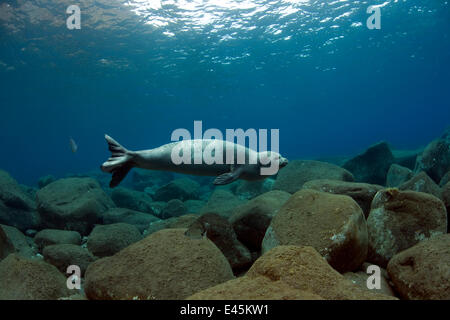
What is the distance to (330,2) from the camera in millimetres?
19484

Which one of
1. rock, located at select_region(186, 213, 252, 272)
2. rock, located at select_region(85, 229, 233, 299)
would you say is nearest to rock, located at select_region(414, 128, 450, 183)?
rock, located at select_region(186, 213, 252, 272)

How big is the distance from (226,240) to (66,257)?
8.07 feet

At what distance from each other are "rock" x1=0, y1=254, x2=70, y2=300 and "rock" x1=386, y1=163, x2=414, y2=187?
22.7 ft

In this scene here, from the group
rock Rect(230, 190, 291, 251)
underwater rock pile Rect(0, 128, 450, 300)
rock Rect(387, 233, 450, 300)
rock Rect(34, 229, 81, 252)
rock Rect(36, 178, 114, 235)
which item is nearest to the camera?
underwater rock pile Rect(0, 128, 450, 300)

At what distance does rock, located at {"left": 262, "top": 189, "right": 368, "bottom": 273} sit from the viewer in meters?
2.79

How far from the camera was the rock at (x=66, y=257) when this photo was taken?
13.3 ft

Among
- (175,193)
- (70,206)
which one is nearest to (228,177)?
(70,206)

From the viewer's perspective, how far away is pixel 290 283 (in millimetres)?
1995

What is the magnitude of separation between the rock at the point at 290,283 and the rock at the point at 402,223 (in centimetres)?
149

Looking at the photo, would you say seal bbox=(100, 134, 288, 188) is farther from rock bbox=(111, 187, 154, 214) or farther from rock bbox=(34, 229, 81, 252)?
rock bbox=(111, 187, 154, 214)

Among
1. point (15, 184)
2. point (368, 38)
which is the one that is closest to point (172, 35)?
point (15, 184)

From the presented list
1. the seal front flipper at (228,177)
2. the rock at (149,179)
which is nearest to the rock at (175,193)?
the seal front flipper at (228,177)
